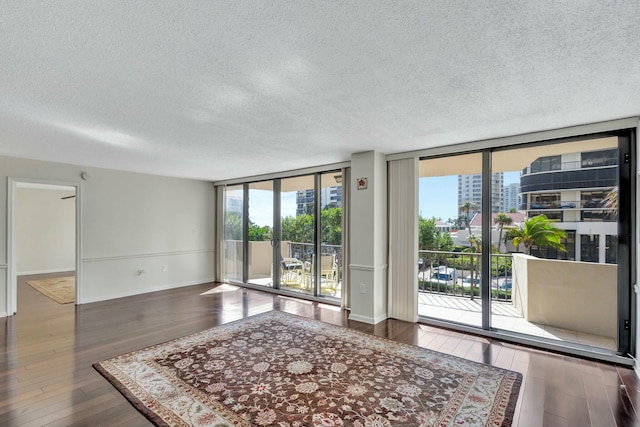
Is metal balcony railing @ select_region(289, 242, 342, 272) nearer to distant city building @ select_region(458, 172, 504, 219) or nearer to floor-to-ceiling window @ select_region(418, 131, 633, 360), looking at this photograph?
floor-to-ceiling window @ select_region(418, 131, 633, 360)

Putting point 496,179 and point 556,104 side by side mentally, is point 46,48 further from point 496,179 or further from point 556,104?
point 496,179

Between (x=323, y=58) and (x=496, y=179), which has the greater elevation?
(x=323, y=58)

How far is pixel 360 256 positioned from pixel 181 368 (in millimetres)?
2719

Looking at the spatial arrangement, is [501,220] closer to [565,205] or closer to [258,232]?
[565,205]

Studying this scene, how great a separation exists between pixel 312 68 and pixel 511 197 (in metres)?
3.14

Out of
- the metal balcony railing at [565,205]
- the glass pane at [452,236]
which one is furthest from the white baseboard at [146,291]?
the metal balcony railing at [565,205]

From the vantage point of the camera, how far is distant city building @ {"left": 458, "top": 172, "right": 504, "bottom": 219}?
13.0 ft

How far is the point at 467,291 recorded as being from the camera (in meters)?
4.78

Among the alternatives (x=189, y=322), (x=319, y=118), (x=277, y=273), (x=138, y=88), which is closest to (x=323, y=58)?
(x=319, y=118)

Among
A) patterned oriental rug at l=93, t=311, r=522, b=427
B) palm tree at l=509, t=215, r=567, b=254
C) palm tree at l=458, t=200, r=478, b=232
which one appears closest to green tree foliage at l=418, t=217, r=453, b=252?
palm tree at l=458, t=200, r=478, b=232

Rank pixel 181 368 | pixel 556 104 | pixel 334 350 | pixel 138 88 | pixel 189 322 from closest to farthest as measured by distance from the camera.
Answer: pixel 138 88
pixel 556 104
pixel 181 368
pixel 334 350
pixel 189 322

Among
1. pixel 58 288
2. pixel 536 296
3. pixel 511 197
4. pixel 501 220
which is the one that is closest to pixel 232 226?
pixel 58 288

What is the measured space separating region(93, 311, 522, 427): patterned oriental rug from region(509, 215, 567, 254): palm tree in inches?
64.0

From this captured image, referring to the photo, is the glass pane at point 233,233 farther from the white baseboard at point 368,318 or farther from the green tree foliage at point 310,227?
the white baseboard at point 368,318
